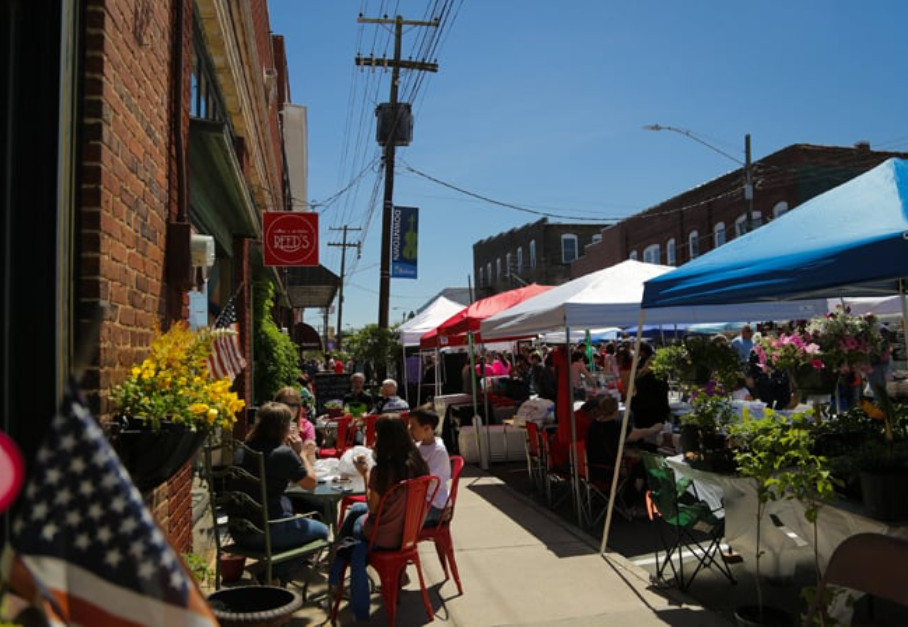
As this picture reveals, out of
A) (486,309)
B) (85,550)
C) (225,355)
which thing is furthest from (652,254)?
(85,550)

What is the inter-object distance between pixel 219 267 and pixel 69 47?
6.26 m

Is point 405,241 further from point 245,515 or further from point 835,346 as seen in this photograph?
point 835,346

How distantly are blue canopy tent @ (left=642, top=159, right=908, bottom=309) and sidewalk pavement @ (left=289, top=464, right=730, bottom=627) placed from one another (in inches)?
83.2

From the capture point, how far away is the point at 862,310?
11320 mm

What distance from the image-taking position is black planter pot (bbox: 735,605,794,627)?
4.04 meters

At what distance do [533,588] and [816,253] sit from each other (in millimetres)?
3095

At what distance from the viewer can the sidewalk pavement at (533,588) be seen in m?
4.73

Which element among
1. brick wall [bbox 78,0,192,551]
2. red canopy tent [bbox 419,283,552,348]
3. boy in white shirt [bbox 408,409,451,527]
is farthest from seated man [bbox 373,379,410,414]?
brick wall [bbox 78,0,192,551]

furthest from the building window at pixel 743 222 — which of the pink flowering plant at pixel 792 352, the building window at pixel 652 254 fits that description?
the pink flowering plant at pixel 792 352

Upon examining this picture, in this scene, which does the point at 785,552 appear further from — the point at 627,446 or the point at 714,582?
the point at 627,446

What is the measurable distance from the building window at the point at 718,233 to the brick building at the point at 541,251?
16432 millimetres

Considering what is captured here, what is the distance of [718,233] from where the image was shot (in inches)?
1111

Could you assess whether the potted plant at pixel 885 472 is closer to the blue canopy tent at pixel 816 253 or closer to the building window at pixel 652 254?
the blue canopy tent at pixel 816 253

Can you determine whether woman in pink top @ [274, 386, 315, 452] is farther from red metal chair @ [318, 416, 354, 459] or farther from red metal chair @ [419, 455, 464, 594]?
red metal chair @ [419, 455, 464, 594]
